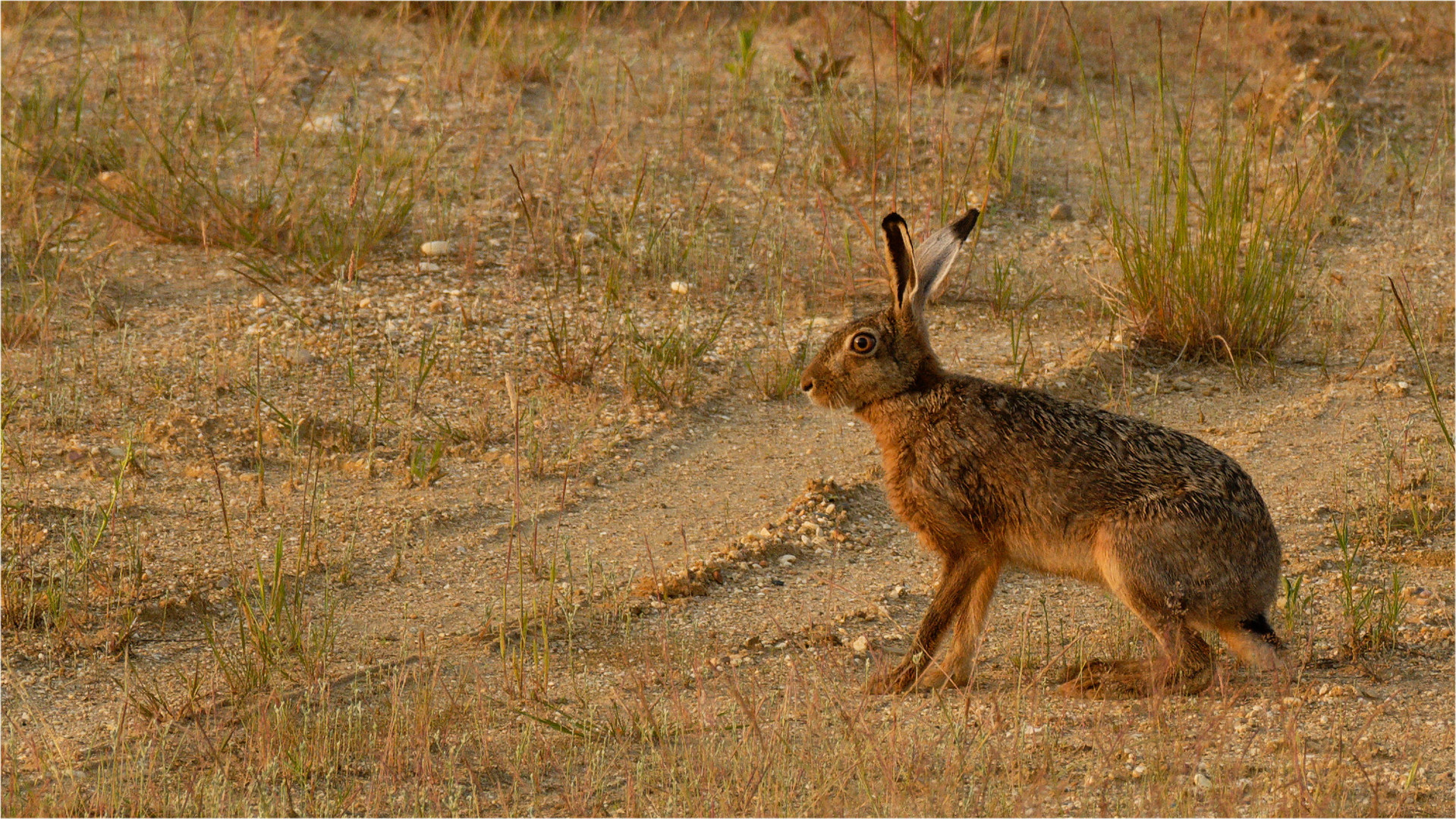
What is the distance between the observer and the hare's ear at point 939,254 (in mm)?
5199

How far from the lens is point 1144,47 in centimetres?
1107

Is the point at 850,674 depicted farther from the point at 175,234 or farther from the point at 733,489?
the point at 175,234

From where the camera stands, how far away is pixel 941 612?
16.6ft

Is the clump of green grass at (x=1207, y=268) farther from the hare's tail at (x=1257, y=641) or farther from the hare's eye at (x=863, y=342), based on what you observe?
the hare's tail at (x=1257, y=641)

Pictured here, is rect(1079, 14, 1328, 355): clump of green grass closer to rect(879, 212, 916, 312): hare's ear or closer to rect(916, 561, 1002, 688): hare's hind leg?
rect(879, 212, 916, 312): hare's ear

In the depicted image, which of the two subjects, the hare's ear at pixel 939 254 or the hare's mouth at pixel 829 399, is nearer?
the hare's ear at pixel 939 254

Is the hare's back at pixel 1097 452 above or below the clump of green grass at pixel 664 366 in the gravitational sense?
above

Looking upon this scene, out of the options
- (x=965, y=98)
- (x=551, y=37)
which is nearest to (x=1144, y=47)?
(x=965, y=98)

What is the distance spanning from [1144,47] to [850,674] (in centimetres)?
720

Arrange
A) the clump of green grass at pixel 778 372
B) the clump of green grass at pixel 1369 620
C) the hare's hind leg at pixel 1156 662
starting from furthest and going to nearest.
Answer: the clump of green grass at pixel 778 372, the clump of green grass at pixel 1369 620, the hare's hind leg at pixel 1156 662

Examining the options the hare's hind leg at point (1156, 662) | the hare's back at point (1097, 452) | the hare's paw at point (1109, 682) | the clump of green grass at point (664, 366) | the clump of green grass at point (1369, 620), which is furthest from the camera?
the clump of green grass at point (664, 366)

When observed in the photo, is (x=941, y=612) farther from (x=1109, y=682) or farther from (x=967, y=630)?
(x=1109, y=682)

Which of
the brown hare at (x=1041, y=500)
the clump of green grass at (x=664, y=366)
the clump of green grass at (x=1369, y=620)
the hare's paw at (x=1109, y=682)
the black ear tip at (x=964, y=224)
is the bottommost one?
the clump of green grass at (x=664, y=366)

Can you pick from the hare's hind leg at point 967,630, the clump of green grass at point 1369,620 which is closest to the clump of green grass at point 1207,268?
the clump of green grass at point 1369,620
